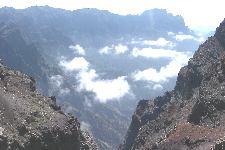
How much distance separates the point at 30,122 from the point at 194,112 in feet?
99.7

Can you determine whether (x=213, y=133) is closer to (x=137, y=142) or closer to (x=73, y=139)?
(x=73, y=139)

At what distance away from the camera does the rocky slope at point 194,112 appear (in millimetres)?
76125

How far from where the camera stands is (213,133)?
74875 mm

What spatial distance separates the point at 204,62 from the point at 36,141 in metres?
74.1

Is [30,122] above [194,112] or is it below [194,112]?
below

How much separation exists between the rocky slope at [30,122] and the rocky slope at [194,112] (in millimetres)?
12982

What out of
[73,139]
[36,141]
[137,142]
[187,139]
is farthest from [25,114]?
[137,142]

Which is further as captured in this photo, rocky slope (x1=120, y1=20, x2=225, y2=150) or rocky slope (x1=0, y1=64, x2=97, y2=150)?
rocky slope (x1=120, y1=20, x2=225, y2=150)

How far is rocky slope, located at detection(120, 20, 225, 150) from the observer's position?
250 ft

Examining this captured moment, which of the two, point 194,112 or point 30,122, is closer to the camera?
point 30,122

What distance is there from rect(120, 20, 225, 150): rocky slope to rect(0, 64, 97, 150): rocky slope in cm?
1298

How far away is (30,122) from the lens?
71.1 m

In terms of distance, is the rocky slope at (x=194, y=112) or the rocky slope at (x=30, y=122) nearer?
the rocky slope at (x=30, y=122)

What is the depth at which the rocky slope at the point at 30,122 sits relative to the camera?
66562 millimetres
